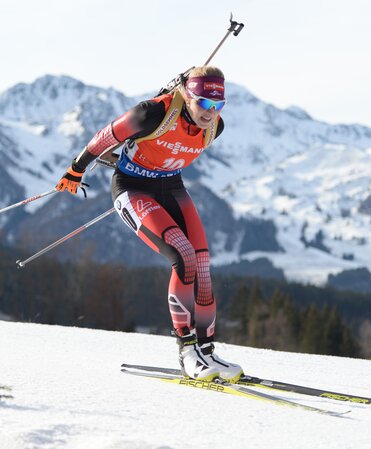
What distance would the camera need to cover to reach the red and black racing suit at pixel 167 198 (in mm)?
5578

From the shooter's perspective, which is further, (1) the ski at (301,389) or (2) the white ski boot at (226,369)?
(2) the white ski boot at (226,369)

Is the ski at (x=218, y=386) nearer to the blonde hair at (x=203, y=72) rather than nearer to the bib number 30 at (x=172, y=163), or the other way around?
the bib number 30 at (x=172, y=163)

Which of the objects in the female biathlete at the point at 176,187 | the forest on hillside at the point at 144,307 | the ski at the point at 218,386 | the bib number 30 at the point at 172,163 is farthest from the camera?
the forest on hillside at the point at 144,307

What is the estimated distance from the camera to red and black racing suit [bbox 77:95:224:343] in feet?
18.3

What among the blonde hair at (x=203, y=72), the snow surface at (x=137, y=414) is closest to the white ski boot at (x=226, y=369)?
the snow surface at (x=137, y=414)

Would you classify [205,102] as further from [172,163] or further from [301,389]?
[301,389]

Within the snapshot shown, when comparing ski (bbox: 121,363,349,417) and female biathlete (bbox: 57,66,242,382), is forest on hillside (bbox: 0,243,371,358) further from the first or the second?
ski (bbox: 121,363,349,417)

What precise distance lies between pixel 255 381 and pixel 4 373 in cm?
199

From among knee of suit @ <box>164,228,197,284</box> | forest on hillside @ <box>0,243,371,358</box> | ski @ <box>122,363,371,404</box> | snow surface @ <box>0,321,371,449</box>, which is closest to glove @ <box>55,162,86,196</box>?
knee of suit @ <box>164,228,197,284</box>

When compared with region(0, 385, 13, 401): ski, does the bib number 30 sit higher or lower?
higher

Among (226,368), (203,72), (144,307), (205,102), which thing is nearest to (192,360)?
(226,368)

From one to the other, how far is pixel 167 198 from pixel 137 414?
2565 millimetres

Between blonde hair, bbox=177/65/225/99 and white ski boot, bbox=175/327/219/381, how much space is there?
2038 mm

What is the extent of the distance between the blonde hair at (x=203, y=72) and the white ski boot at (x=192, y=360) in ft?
6.69
